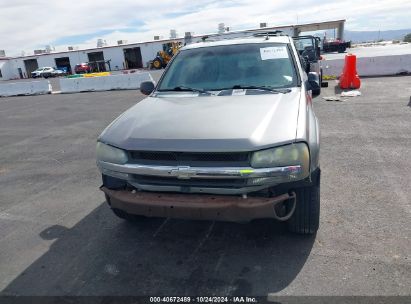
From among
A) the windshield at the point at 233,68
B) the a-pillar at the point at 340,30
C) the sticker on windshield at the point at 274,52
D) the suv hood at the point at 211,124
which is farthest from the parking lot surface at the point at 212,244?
the a-pillar at the point at 340,30

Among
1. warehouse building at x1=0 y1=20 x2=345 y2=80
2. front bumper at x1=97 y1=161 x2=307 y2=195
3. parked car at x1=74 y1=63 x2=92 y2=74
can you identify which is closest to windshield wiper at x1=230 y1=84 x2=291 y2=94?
front bumper at x1=97 y1=161 x2=307 y2=195

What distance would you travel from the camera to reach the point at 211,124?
2.88 m

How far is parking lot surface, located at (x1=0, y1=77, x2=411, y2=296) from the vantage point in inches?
108

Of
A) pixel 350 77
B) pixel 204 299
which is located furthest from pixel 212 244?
pixel 350 77

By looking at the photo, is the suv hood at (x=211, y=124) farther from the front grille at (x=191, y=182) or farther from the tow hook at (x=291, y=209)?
the tow hook at (x=291, y=209)

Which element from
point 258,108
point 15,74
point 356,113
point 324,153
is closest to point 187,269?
point 258,108

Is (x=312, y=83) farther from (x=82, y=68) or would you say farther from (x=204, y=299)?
(x=82, y=68)

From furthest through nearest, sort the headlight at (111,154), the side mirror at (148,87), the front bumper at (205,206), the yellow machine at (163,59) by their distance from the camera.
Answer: the yellow machine at (163,59) → the side mirror at (148,87) → the headlight at (111,154) → the front bumper at (205,206)

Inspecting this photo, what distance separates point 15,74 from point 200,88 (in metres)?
59.9

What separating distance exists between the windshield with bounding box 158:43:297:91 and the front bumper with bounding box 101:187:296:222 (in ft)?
5.09

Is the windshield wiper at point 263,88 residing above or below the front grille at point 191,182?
above

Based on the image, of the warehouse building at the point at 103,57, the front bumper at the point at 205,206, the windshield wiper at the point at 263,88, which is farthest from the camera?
the warehouse building at the point at 103,57

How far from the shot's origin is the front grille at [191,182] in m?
2.70

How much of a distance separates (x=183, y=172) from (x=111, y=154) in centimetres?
74
